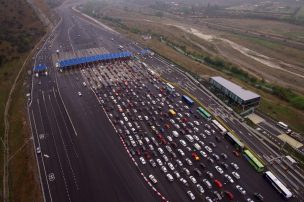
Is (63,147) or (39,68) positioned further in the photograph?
(39,68)

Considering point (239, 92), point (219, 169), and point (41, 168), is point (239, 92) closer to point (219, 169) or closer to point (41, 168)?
point (219, 169)

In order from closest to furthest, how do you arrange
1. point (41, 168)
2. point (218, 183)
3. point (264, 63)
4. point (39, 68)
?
point (218, 183) < point (41, 168) < point (39, 68) < point (264, 63)

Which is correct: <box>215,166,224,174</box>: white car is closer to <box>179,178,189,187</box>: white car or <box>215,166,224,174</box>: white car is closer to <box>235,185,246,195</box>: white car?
<box>235,185,246,195</box>: white car

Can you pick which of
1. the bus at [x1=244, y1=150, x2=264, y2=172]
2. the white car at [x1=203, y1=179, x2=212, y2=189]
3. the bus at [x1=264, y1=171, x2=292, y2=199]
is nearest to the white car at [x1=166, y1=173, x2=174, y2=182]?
the white car at [x1=203, y1=179, x2=212, y2=189]

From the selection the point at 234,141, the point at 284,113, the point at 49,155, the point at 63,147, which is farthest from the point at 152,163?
the point at 284,113

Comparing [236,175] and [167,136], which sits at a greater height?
[167,136]

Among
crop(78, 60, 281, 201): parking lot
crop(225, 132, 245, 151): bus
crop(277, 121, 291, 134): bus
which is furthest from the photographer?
crop(277, 121, 291, 134): bus

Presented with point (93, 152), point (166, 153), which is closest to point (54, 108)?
point (93, 152)
